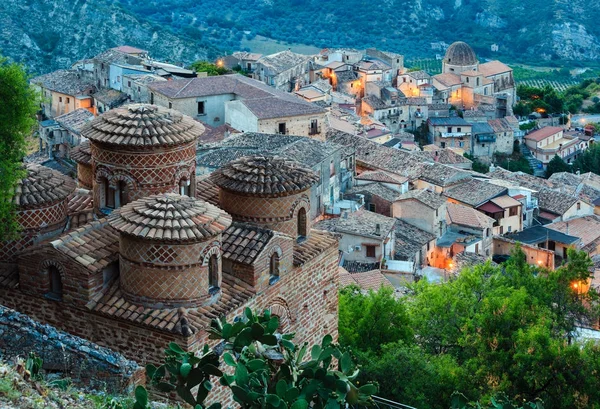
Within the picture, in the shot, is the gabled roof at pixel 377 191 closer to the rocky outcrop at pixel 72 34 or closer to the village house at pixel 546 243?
the village house at pixel 546 243

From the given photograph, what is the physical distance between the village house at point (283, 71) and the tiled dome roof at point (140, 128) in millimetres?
58304

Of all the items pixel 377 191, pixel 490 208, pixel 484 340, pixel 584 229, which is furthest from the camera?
pixel 584 229

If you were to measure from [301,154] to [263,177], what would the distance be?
2875cm

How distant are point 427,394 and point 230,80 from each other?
41258 millimetres

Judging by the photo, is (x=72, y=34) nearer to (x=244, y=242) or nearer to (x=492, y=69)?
(x=492, y=69)

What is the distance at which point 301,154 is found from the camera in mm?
46938

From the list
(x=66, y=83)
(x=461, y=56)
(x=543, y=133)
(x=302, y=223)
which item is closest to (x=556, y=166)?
(x=543, y=133)

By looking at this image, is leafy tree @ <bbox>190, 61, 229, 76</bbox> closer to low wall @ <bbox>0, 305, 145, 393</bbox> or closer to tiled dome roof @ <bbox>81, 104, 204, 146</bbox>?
tiled dome roof @ <bbox>81, 104, 204, 146</bbox>

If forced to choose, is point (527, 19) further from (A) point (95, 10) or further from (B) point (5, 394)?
(B) point (5, 394)

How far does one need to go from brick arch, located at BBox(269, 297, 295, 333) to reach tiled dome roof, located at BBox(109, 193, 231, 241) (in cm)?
230

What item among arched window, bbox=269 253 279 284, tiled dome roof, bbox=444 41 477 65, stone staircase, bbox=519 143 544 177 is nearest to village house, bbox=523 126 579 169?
stone staircase, bbox=519 143 544 177

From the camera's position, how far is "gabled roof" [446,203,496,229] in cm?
5050

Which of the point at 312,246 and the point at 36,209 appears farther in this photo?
the point at 312,246

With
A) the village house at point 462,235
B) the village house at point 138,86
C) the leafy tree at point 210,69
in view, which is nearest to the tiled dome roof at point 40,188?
the village house at point 462,235
